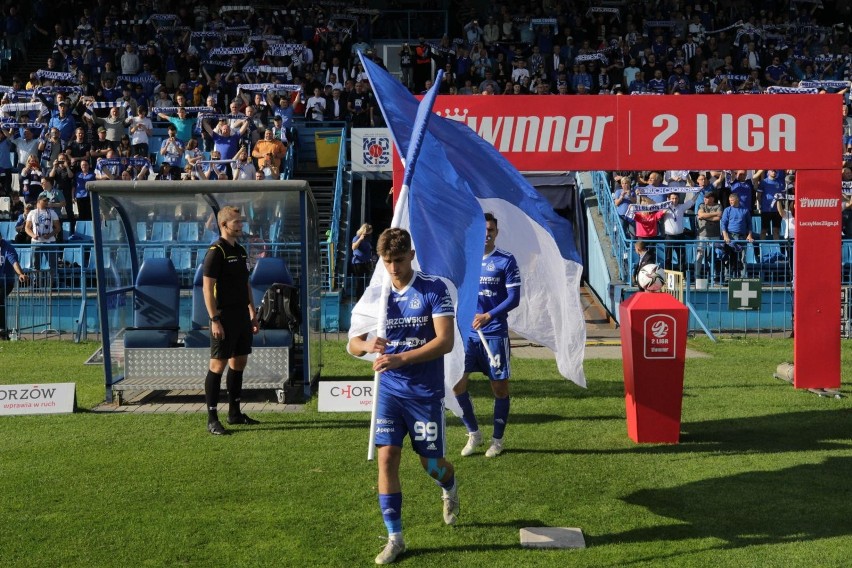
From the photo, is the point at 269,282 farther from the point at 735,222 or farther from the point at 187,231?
the point at 735,222

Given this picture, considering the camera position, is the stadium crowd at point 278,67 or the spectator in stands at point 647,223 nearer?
the spectator in stands at point 647,223

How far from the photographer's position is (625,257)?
64.0 ft

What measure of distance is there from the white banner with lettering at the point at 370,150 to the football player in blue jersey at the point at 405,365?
54.9ft

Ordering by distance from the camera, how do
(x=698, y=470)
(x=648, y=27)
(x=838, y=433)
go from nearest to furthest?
(x=698, y=470) < (x=838, y=433) < (x=648, y=27)

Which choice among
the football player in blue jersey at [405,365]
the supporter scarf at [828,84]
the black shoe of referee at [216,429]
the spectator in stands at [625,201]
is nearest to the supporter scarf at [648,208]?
the spectator in stands at [625,201]

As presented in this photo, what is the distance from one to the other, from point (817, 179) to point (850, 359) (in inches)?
159

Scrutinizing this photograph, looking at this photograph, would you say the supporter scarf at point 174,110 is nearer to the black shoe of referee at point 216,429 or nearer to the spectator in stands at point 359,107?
the spectator in stands at point 359,107

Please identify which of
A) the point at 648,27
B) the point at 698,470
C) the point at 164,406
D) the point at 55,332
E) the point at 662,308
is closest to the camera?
the point at 698,470

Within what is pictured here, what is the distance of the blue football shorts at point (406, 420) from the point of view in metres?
6.21

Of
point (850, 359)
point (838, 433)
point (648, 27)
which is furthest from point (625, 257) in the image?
point (648, 27)

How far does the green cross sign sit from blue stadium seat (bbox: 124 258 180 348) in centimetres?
939

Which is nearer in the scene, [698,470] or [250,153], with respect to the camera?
[698,470]

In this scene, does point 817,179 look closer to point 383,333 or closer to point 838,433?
point 838,433

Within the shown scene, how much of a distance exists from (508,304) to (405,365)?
263 centimetres
